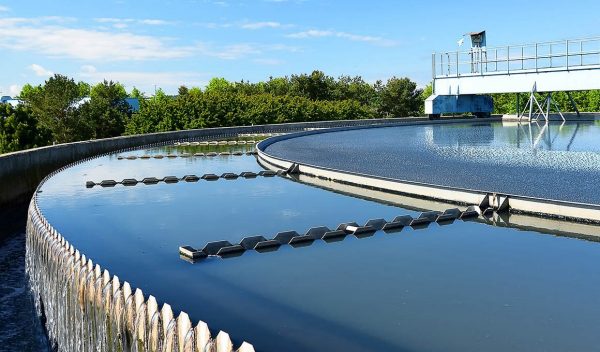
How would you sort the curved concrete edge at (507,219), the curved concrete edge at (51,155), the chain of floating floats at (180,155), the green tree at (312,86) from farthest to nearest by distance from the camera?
1. the green tree at (312,86)
2. the chain of floating floats at (180,155)
3. the curved concrete edge at (51,155)
4. the curved concrete edge at (507,219)

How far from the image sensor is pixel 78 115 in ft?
162

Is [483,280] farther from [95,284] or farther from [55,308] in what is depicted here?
[55,308]

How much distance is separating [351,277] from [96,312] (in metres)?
3.68

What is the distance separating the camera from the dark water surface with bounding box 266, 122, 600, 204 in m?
16.5

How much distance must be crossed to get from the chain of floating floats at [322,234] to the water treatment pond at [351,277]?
257 mm

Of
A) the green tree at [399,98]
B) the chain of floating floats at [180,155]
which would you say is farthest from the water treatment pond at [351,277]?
the green tree at [399,98]

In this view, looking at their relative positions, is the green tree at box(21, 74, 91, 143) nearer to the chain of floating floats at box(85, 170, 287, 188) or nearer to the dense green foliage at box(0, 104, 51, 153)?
the dense green foliage at box(0, 104, 51, 153)

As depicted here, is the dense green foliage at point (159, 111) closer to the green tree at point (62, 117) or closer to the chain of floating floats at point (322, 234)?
the green tree at point (62, 117)

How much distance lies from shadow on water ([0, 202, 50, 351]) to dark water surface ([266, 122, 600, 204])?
33.6ft

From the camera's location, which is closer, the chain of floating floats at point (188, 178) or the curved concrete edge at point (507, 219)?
the curved concrete edge at point (507, 219)

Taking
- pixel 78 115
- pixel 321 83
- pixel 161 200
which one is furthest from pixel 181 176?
pixel 321 83

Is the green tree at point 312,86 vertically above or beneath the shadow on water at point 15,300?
above

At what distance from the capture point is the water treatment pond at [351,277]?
7168 mm

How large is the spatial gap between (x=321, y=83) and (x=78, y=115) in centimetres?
3604
